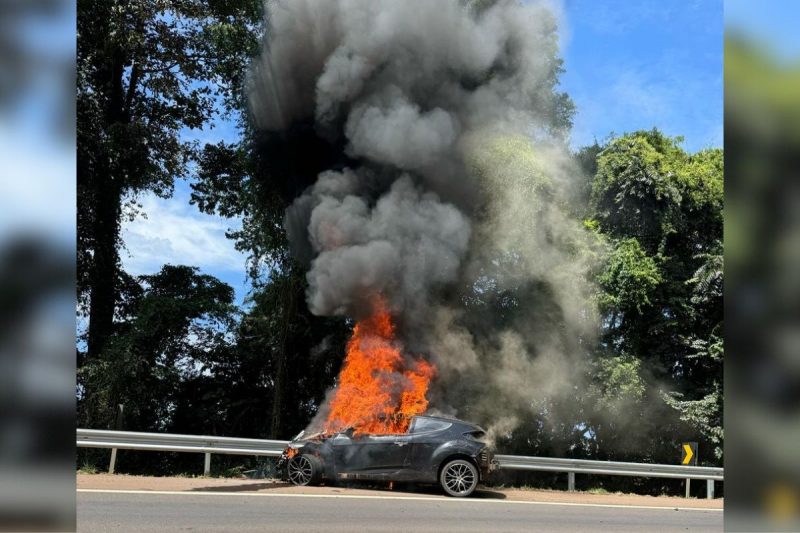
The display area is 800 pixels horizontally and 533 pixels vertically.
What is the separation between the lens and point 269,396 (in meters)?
18.4

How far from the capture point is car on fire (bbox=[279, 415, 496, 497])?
10.5 metres

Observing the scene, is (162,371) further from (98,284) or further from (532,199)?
(532,199)

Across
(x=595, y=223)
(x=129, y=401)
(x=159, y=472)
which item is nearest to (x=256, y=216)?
(x=129, y=401)

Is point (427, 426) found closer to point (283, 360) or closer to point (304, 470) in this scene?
point (304, 470)

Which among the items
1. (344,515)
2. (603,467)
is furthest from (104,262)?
(603,467)

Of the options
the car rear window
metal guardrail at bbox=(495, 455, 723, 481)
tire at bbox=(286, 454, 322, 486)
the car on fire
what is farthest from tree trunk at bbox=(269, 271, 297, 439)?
the car rear window

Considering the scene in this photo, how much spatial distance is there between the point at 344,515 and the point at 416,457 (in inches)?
90.6

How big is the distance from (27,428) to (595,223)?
18.6 meters

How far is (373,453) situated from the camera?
34.5 ft

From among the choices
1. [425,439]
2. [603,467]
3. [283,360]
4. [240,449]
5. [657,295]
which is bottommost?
[603,467]

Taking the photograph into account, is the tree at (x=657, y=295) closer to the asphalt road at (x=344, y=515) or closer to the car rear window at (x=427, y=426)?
the asphalt road at (x=344, y=515)

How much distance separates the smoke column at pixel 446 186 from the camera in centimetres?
1502

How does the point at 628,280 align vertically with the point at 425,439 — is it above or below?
above

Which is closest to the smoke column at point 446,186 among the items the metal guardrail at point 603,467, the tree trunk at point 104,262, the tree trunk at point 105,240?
the metal guardrail at point 603,467
